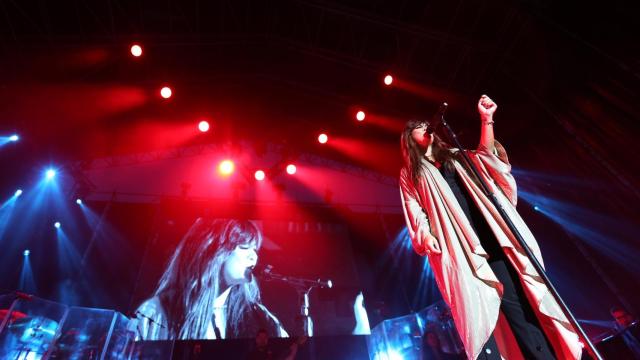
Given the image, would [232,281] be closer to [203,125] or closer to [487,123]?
[203,125]

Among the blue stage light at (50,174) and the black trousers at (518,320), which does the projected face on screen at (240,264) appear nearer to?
the blue stage light at (50,174)

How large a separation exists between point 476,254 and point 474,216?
0.88 ft

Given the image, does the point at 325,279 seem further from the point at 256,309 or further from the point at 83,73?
the point at 83,73

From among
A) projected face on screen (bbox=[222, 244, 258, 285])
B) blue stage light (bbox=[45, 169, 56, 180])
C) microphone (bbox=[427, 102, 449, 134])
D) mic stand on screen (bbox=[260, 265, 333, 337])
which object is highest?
blue stage light (bbox=[45, 169, 56, 180])

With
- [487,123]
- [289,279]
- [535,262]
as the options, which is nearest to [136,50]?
[289,279]

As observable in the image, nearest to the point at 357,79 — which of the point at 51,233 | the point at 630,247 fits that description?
the point at 630,247

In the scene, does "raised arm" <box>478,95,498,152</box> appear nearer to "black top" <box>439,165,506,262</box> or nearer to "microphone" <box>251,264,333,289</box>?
"black top" <box>439,165,506,262</box>

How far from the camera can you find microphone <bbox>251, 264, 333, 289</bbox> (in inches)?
246

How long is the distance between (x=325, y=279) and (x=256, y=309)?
1472 millimetres

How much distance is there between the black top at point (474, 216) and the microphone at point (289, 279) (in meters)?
5.17

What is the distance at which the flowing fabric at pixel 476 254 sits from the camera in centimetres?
105

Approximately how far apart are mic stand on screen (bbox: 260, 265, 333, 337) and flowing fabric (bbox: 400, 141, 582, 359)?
4.85m

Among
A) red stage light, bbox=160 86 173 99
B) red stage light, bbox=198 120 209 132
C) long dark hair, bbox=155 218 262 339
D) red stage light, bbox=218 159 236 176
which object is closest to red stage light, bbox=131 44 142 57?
red stage light, bbox=160 86 173 99

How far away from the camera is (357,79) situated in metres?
5.86
